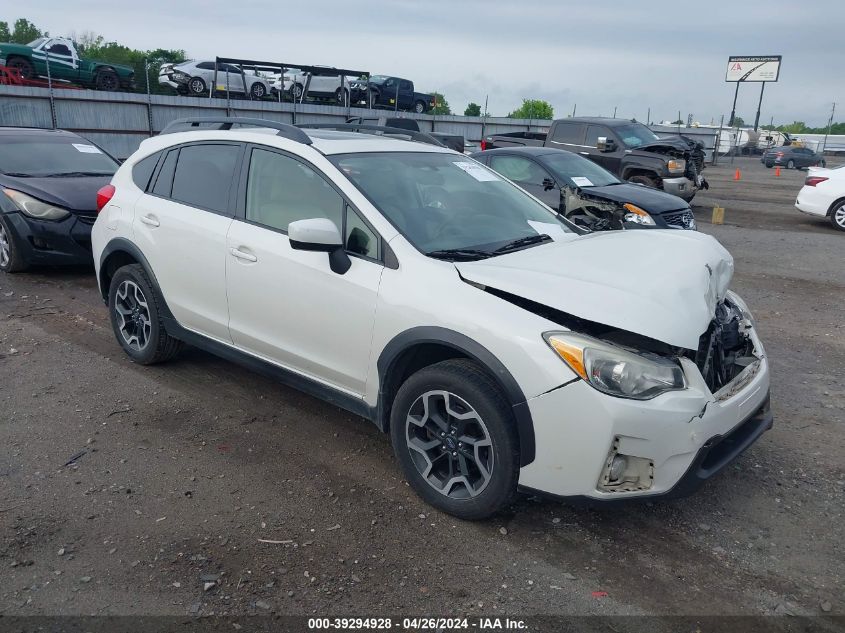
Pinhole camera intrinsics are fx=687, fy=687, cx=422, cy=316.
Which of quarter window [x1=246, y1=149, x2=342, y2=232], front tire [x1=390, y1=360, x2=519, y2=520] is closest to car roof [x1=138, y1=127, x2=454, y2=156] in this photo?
quarter window [x1=246, y1=149, x2=342, y2=232]

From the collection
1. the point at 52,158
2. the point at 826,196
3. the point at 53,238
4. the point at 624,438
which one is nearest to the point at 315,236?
the point at 624,438

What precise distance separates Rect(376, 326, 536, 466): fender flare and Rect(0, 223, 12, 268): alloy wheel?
6.46 meters

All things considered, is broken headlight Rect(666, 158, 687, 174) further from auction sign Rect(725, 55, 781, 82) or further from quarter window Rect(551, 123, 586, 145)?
auction sign Rect(725, 55, 781, 82)

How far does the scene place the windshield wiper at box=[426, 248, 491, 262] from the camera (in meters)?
3.49

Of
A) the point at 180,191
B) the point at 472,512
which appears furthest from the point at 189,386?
the point at 472,512

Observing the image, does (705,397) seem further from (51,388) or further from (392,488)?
(51,388)

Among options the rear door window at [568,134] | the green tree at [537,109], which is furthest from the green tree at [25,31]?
the rear door window at [568,134]

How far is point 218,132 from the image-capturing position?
4633mm

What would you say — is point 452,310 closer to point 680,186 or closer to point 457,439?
point 457,439

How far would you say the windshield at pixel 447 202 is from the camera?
12.2 feet

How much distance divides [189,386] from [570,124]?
12.1 metres

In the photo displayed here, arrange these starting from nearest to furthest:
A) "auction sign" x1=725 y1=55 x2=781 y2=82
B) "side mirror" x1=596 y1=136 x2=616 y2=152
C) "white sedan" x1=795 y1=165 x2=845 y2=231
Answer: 1. "side mirror" x1=596 y1=136 x2=616 y2=152
2. "white sedan" x1=795 y1=165 x2=845 y2=231
3. "auction sign" x1=725 y1=55 x2=781 y2=82

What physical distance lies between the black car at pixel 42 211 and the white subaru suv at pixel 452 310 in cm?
327

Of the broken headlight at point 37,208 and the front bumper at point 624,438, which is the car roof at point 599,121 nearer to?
the broken headlight at point 37,208
